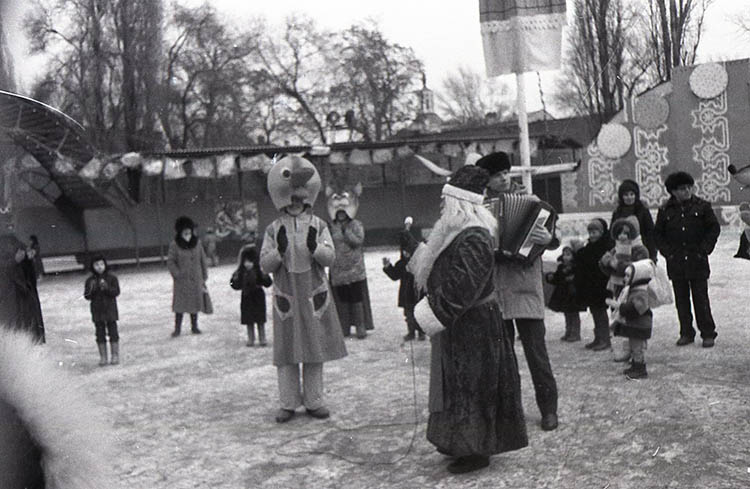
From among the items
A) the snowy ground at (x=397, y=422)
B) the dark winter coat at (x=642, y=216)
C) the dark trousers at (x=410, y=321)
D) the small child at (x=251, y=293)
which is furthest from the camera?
the small child at (x=251, y=293)

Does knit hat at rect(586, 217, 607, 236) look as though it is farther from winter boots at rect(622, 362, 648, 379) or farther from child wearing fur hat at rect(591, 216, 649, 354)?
winter boots at rect(622, 362, 648, 379)

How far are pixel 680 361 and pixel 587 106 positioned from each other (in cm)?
601

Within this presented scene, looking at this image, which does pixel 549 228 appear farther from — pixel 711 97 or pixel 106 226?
pixel 106 226

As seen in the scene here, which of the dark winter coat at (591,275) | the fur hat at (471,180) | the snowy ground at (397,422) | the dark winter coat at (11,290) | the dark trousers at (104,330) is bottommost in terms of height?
the snowy ground at (397,422)

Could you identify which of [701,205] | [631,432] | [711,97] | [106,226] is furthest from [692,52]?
[106,226]

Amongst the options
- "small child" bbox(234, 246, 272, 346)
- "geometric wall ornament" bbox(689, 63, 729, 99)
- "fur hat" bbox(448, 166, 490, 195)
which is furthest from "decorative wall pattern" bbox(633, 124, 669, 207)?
"fur hat" bbox(448, 166, 490, 195)

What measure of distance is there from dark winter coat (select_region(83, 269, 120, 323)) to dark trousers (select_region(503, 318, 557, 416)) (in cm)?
397

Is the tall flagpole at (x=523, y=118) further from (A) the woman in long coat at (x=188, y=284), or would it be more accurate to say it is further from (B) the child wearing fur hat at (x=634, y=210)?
(A) the woman in long coat at (x=188, y=284)

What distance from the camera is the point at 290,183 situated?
15.2 ft

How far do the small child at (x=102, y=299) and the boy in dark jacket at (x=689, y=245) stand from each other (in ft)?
15.3

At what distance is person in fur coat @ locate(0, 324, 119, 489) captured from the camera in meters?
0.78

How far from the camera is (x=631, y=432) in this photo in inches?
151

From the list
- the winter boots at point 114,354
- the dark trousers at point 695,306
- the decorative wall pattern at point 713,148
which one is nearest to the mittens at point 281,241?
the winter boots at point 114,354

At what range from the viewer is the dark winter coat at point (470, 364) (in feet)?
10.8
